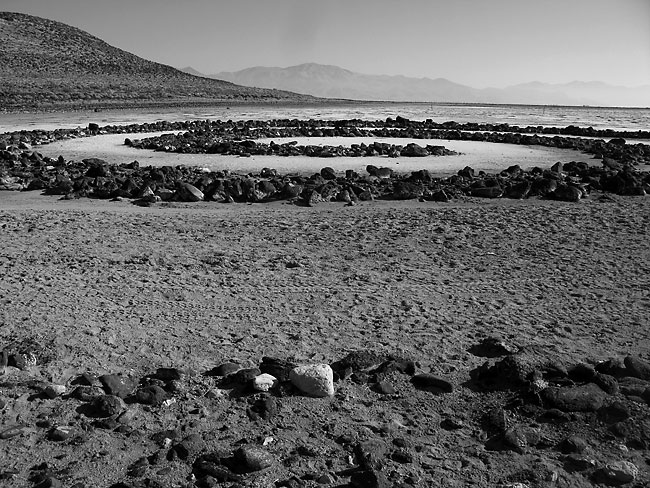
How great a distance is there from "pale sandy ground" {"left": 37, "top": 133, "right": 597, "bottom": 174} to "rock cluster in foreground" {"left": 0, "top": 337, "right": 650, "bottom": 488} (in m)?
11.3

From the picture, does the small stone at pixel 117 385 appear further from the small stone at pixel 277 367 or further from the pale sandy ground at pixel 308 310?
the small stone at pixel 277 367

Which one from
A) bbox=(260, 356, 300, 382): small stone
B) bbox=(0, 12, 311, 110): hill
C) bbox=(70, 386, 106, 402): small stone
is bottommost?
bbox=(70, 386, 106, 402): small stone

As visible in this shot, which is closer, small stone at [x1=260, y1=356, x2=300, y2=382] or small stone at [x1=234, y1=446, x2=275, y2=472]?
small stone at [x1=234, y1=446, x2=275, y2=472]

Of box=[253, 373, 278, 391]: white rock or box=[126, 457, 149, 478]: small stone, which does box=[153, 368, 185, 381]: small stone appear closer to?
box=[253, 373, 278, 391]: white rock

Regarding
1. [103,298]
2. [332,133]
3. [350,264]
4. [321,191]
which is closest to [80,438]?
[103,298]

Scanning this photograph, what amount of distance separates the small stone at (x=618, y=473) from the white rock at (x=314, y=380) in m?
1.79

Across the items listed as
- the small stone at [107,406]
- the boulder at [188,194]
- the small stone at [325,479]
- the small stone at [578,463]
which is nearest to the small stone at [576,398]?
the small stone at [578,463]

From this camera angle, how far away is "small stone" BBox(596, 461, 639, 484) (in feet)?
12.1

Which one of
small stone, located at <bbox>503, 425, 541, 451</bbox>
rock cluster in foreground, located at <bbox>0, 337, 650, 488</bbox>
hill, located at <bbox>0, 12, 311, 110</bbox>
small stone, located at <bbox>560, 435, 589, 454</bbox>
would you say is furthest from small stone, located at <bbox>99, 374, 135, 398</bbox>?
hill, located at <bbox>0, 12, 311, 110</bbox>

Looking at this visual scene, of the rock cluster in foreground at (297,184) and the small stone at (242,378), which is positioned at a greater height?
the rock cluster in foreground at (297,184)

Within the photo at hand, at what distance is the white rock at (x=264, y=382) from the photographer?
4.59m

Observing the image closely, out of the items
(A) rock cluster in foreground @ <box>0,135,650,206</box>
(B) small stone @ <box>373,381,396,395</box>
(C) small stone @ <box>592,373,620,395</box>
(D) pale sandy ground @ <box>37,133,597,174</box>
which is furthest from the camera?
(D) pale sandy ground @ <box>37,133,597,174</box>

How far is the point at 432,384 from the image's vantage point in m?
4.75

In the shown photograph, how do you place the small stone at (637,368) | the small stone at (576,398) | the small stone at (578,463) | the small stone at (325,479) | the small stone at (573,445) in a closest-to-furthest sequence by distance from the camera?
the small stone at (325,479) < the small stone at (578,463) < the small stone at (573,445) < the small stone at (576,398) < the small stone at (637,368)
